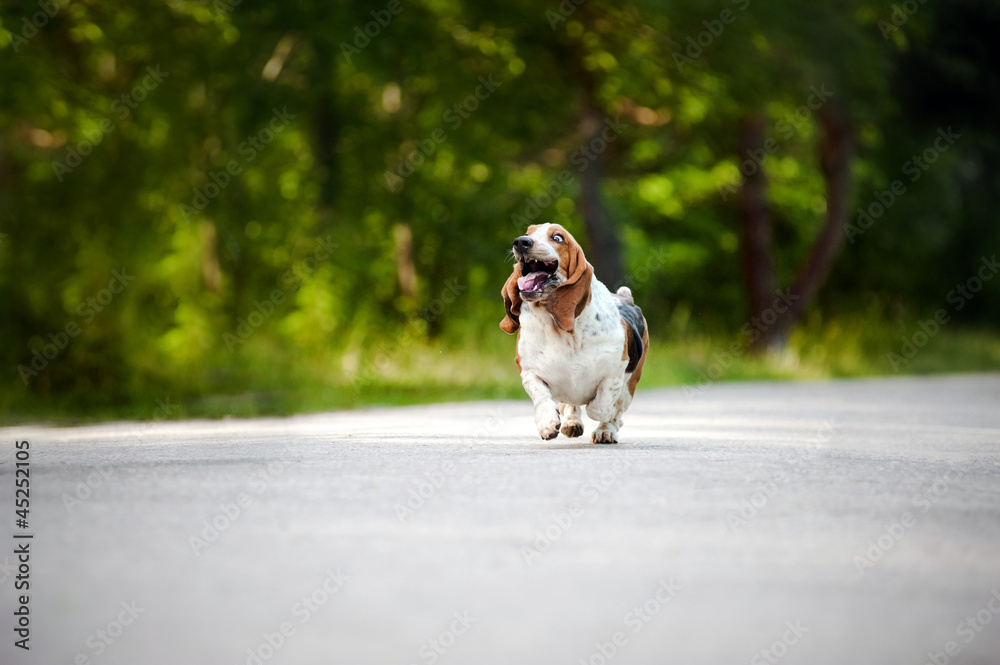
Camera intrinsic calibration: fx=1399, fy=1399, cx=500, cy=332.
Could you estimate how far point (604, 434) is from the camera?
8914mm

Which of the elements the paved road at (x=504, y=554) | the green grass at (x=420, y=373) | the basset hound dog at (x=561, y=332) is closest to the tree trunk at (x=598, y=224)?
the green grass at (x=420, y=373)

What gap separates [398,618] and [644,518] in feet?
6.32

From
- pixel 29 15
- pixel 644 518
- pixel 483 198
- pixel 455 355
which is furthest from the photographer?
pixel 483 198

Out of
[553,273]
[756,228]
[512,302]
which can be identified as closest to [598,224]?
[756,228]

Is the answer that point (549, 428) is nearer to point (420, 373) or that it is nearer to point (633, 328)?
point (633, 328)

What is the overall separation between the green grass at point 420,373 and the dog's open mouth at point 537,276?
6081mm

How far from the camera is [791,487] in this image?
688cm

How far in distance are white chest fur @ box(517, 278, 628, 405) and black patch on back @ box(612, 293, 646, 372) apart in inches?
10.8

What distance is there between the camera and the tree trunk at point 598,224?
901 inches

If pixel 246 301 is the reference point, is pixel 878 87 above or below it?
above

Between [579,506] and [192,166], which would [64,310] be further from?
[579,506]

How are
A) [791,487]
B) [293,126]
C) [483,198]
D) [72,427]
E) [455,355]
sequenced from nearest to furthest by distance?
[791,487] → [72,427] → [455,355] → [293,126] → [483,198]

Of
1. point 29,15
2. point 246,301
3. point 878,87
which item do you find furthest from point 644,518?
point 246,301

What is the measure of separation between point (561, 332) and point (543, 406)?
0.44 metres
